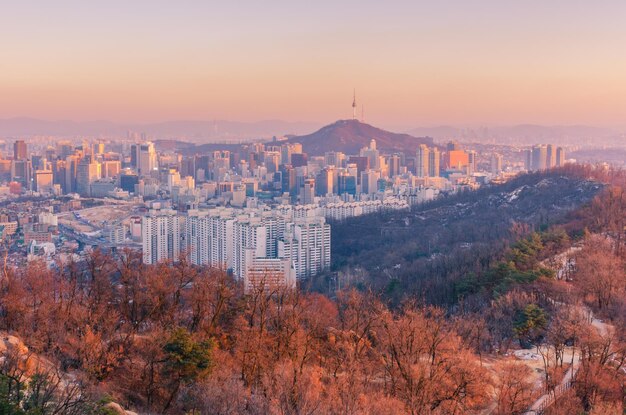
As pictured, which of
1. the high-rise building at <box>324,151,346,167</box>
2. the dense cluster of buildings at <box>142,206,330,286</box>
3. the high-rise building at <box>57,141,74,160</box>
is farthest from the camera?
the high-rise building at <box>324,151,346,167</box>

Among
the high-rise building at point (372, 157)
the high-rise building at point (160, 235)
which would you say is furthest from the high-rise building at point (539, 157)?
the high-rise building at point (160, 235)

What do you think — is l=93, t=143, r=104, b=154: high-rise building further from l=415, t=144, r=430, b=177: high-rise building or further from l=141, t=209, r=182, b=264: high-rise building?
l=141, t=209, r=182, b=264: high-rise building

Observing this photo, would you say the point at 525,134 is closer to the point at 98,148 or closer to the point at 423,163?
the point at 423,163

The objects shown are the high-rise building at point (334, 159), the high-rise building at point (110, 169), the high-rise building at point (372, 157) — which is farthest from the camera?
the high-rise building at point (334, 159)

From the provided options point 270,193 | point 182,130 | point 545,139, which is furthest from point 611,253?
point 182,130

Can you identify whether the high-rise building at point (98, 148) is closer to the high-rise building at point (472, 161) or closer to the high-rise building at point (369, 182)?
the high-rise building at point (369, 182)

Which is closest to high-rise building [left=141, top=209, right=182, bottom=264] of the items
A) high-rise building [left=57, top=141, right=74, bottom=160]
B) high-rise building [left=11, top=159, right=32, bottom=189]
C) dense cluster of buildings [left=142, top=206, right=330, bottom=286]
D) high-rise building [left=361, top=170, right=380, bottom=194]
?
dense cluster of buildings [left=142, top=206, right=330, bottom=286]

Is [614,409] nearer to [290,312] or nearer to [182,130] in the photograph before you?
[290,312]

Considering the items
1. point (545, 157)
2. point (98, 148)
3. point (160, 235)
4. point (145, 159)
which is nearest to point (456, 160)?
point (545, 157)
